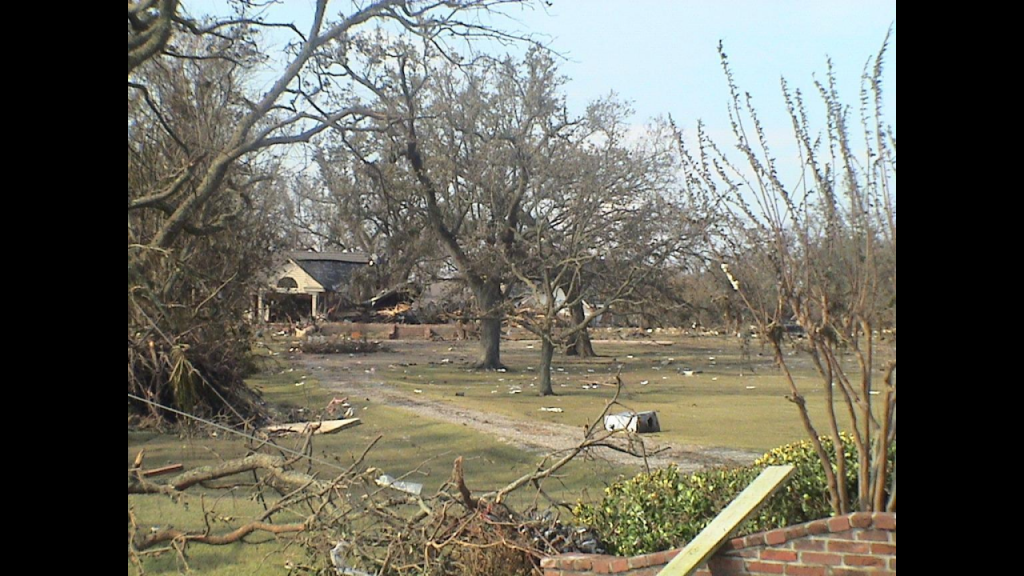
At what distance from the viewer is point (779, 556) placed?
396cm

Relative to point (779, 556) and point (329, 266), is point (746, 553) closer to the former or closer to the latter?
point (779, 556)

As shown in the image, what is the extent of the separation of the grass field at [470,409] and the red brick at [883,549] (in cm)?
264

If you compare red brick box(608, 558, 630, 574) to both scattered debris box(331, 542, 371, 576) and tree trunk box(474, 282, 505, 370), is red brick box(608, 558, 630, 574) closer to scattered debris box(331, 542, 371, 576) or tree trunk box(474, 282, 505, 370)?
scattered debris box(331, 542, 371, 576)

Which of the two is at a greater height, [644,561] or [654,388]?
[644,561]

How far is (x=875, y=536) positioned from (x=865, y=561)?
124 mm

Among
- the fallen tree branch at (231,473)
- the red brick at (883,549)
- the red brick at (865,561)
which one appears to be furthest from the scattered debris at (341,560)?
the red brick at (883,549)

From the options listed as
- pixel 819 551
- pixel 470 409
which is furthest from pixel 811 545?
pixel 470 409

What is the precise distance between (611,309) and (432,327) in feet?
48.7

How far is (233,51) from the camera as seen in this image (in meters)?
11.0

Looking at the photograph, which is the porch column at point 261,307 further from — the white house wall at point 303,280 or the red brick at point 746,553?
A: the red brick at point 746,553

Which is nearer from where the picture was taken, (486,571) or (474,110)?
(486,571)
